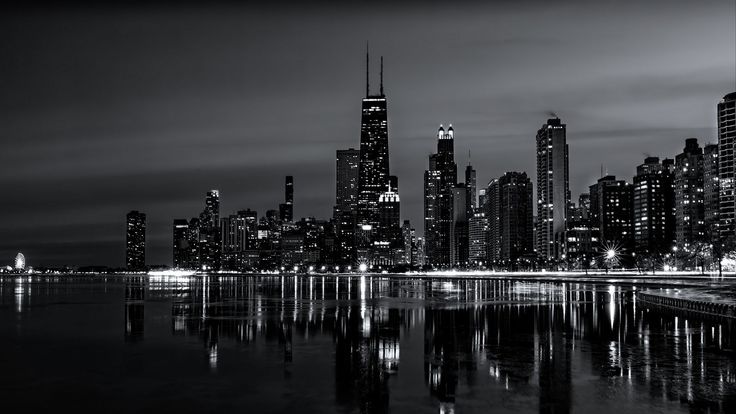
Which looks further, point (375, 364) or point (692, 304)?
point (692, 304)

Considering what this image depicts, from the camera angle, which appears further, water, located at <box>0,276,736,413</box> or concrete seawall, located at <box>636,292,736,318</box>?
concrete seawall, located at <box>636,292,736,318</box>

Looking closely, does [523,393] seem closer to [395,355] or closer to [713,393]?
[713,393]

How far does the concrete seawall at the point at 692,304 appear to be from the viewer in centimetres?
5034

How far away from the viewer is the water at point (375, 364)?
21.8m

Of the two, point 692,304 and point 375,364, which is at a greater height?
point 692,304

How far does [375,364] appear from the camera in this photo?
2920cm

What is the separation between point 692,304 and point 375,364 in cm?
3843

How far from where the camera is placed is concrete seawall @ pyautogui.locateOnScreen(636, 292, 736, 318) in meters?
50.3

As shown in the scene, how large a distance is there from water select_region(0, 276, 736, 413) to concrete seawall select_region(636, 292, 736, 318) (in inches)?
153

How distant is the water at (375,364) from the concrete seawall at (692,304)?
3891 mm

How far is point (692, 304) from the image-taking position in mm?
56594

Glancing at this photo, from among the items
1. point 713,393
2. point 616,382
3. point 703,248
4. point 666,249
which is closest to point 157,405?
point 616,382

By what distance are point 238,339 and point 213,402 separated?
55.2 feet

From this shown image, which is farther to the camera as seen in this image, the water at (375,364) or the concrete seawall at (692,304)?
the concrete seawall at (692,304)
